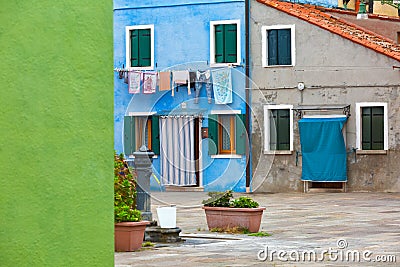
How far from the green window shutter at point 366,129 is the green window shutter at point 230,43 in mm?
4250

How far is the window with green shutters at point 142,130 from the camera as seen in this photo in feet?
92.2

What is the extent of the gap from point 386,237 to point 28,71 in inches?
447

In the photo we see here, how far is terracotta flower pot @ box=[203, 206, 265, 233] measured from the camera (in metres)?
15.0

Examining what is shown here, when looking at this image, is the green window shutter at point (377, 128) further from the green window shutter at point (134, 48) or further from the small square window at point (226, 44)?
A: the green window shutter at point (134, 48)

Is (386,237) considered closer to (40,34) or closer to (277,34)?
(40,34)

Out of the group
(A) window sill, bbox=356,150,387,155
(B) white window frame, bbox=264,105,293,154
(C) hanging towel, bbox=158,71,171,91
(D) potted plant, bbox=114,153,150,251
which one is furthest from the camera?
(C) hanging towel, bbox=158,71,171,91

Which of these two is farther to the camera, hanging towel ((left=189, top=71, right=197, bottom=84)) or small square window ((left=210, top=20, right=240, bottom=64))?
small square window ((left=210, top=20, right=240, bottom=64))

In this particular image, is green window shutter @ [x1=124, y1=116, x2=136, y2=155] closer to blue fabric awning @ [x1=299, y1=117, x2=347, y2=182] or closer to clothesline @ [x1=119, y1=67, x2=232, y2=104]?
clothesline @ [x1=119, y1=67, x2=232, y2=104]

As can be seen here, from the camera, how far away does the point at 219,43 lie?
1214 inches

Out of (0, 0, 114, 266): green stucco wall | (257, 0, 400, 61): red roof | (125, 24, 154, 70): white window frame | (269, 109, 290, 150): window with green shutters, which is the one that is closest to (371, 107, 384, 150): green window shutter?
(257, 0, 400, 61): red roof

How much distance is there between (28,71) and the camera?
387cm

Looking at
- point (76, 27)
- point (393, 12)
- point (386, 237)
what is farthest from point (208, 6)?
point (76, 27)

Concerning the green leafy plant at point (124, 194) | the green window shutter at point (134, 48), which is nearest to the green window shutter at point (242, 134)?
the green window shutter at point (134, 48)

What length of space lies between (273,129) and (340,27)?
3.52 m
